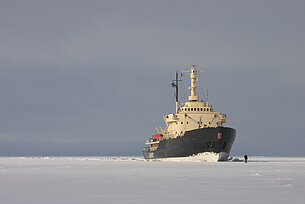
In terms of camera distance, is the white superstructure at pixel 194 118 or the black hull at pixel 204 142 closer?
the black hull at pixel 204 142

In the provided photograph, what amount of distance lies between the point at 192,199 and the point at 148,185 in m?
5.65

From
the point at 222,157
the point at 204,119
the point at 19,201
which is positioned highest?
the point at 204,119

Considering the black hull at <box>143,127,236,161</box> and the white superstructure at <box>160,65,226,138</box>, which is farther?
the white superstructure at <box>160,65,226,138</box>

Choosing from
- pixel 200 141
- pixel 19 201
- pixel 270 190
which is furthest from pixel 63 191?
pixel 200 141

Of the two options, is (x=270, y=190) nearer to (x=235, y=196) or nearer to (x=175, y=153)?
(x=235, y=196)

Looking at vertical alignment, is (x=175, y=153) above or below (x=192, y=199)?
above

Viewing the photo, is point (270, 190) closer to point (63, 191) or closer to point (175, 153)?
point (63, 191)

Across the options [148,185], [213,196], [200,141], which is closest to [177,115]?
[200,141]

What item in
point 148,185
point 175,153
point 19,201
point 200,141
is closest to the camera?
point 19,201

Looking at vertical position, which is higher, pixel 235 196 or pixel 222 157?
pixel 222 157

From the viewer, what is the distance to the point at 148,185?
22.3 m

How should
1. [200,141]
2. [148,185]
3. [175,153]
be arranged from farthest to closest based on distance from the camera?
1. [175,153]
2. [200,141]
3. [148,185]

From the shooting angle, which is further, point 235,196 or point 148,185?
point 148,185

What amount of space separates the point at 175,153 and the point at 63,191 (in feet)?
146
